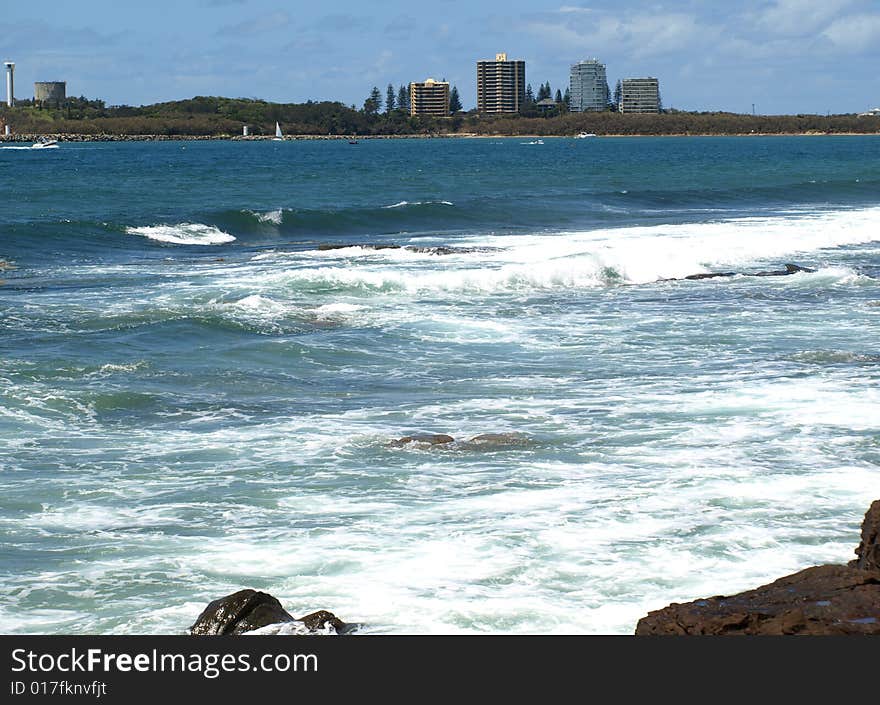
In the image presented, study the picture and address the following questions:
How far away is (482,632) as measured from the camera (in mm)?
7648

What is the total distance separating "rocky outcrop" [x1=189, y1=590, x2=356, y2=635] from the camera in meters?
7.30

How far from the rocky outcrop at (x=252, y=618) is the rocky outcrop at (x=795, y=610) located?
211cm

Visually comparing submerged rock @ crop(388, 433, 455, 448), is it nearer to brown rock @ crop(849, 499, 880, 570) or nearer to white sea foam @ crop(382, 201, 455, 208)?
brown rock @ crop(849, 499, 880, 570)

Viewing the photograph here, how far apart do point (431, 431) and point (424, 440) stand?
25.7 inches

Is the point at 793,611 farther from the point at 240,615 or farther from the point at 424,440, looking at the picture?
the point at 424,440

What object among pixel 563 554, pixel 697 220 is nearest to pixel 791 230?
pixel 697 220

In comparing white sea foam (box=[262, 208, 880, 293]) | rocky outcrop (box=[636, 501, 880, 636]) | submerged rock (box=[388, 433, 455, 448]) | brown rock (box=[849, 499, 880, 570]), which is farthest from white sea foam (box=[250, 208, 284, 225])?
rocky outcrop (box=[636, 501, 880, 636])

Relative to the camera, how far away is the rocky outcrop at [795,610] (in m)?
5.84

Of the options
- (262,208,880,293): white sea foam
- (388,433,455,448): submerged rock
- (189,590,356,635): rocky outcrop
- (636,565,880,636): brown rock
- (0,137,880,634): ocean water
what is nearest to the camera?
(636,565,880,636): brown rock

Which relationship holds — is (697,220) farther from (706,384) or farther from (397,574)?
(397,574)

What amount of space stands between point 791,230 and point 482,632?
31.2 m

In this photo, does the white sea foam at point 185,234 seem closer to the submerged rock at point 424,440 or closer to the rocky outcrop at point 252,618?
the submerged rock at point 424,440

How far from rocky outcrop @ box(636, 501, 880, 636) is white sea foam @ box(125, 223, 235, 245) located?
31767 millimetres

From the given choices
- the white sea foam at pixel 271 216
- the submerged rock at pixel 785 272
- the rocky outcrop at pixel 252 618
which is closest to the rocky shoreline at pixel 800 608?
the rocky outcrop at pixel 252 618
